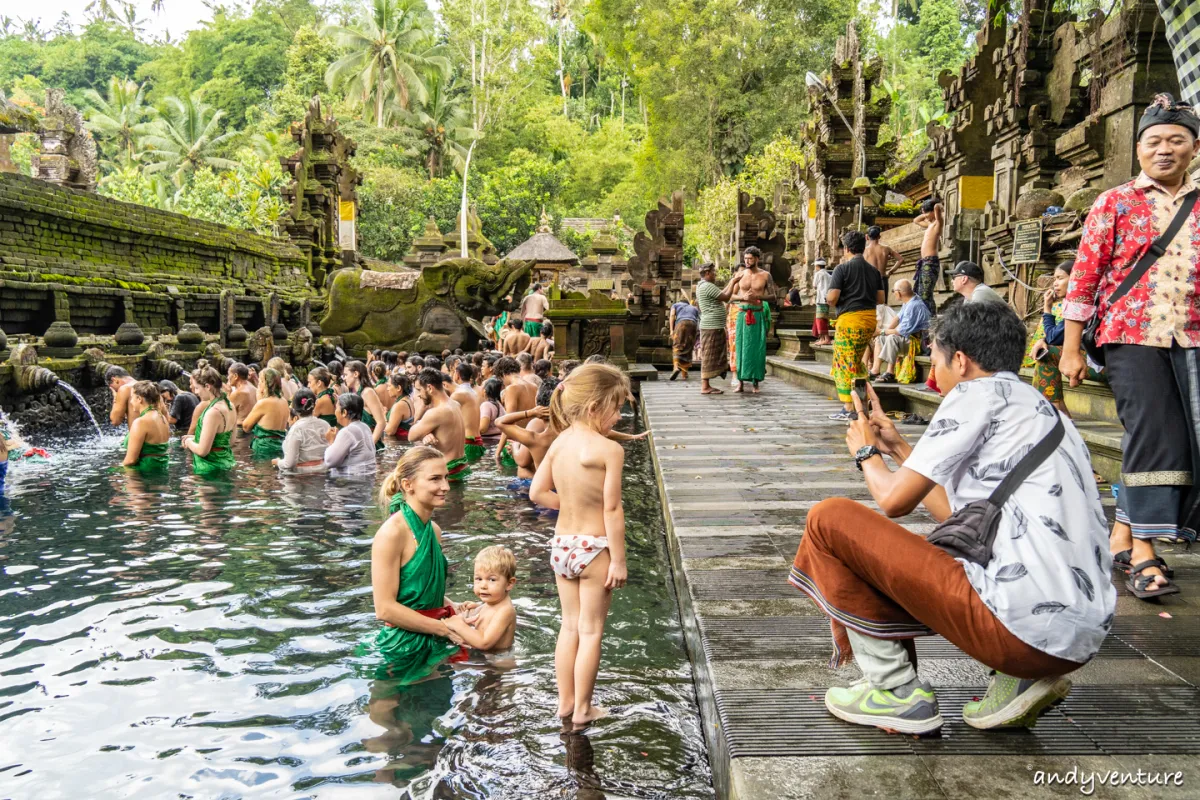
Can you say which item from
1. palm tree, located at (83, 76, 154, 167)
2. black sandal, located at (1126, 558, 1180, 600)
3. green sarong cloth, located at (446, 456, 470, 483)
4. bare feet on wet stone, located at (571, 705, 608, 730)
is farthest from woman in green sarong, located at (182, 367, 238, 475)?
palm tree, located at (83, 76, 154, 167)

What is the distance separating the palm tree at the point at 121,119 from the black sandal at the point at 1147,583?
171ft

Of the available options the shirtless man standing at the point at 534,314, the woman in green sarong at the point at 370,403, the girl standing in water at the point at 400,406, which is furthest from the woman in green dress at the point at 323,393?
the shirtless man standing at the point at 534,314

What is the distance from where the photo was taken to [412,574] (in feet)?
14.3

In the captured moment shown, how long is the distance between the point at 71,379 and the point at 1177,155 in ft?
44.8

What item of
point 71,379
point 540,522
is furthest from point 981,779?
point 71,379

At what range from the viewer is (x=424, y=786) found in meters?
3.52

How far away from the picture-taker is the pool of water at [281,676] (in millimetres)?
3617

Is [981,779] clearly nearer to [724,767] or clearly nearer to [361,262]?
[724,767]

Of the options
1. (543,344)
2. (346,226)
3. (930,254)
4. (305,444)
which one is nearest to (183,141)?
(346,226)

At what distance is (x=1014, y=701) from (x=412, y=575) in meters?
2.68

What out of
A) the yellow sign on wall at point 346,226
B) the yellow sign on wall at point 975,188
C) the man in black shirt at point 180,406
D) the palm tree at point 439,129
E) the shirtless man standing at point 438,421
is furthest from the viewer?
the palm tree at point 439,129

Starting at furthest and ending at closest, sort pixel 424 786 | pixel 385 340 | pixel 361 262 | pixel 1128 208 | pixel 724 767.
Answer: pixel 361 262 → pixel 385 340 → pixel 1128 208 → pixel 424 786 → pixel 724 767

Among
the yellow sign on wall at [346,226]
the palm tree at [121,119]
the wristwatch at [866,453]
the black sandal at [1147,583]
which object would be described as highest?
the palm tree at [121,119]

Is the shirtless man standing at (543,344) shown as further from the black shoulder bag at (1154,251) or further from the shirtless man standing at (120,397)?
the black shoulder bag at (1154,251)
